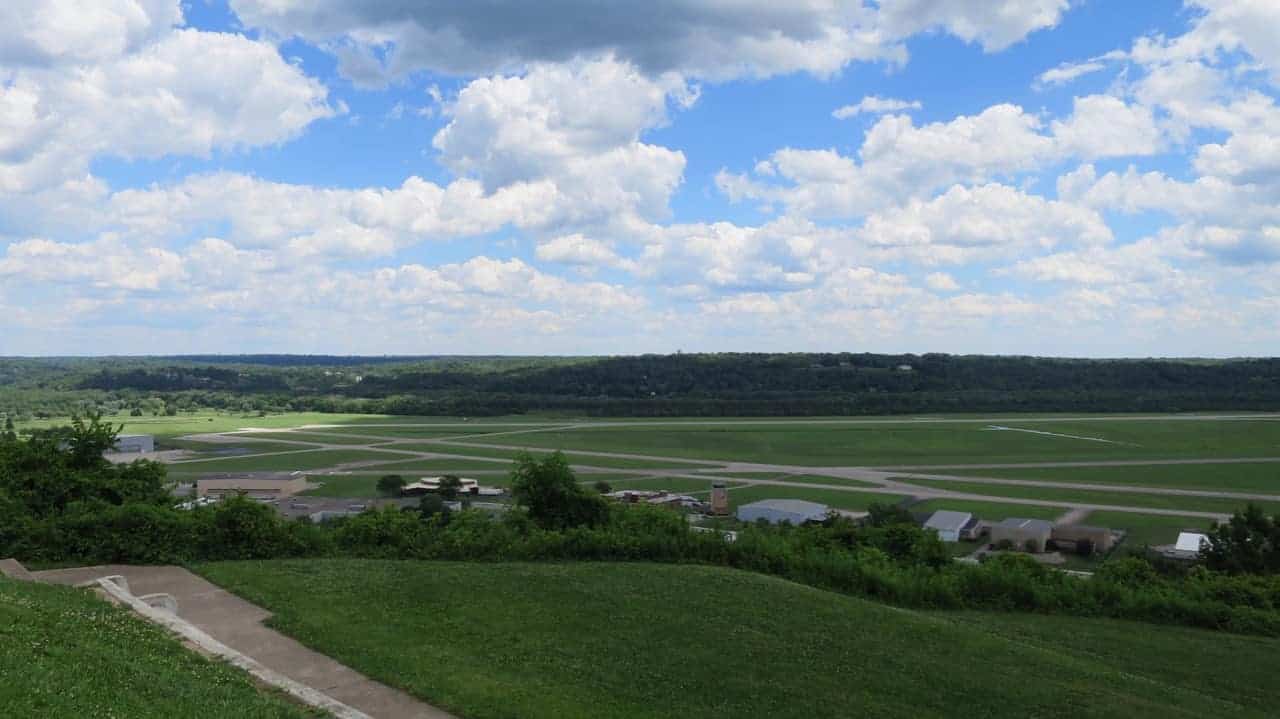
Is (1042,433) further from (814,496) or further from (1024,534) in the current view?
(1024,534)

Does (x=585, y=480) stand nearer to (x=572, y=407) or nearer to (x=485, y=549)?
(x=485, y=549)

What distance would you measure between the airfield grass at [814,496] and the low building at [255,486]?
27946 mm

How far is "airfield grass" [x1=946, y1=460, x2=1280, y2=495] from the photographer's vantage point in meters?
56.4

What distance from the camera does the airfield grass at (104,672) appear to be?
22.8ft

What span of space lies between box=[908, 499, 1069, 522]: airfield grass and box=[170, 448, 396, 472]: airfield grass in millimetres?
43626

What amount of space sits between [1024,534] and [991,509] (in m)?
9.52

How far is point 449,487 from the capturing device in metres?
50.1

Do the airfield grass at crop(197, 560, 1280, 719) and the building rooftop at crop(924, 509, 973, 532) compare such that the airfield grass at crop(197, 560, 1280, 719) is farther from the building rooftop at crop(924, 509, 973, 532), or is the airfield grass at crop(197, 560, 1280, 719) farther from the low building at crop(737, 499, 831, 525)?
the low building at crop(737, 499, 831, 525)

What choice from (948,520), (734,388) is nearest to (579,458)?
(948,520)

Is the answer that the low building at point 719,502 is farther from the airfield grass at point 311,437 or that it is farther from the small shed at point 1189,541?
the airfield grass at point 311,437

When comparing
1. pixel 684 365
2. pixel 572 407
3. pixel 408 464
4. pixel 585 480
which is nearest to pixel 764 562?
pixel 585 480

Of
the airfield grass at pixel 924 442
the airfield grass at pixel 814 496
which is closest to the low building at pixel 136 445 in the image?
the airfield grass at pixel 924 442

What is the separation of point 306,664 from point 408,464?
58431 millimetres

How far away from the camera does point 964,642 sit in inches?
502
